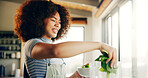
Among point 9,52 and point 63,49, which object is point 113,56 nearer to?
point 63,49

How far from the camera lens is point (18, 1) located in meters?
4.71

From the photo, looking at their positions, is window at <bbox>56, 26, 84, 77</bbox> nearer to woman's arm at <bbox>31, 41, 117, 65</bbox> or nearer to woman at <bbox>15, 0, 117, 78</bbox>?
woman at <bbox>15, 0, 117, 78</bbox>

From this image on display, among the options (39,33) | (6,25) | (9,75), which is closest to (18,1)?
(6,25)

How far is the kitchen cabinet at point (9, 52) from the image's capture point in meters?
4.52

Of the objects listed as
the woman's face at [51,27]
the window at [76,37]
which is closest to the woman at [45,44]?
the woman's face at [51,27]

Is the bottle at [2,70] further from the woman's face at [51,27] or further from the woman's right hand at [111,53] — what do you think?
the woman's right hand at [111,53]

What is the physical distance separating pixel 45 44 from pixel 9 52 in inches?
167

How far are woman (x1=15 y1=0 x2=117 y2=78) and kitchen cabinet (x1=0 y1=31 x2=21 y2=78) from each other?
3.50 meters

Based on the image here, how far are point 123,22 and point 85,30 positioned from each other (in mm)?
2518

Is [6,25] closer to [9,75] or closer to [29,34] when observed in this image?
[9,75]

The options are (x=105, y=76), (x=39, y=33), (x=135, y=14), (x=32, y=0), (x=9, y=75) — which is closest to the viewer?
(x=105, y=76)

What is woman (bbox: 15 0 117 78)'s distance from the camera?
0.69m

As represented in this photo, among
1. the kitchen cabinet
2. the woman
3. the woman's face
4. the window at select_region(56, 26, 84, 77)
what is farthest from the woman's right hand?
the kitchen cabinet

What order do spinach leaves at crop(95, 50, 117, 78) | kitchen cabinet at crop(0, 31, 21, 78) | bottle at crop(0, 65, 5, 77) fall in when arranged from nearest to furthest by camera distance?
spinach leaves at crop(95, 50, 117, 78) < bottle at crop(0, 65, 5, 77) < kitchen cabinet at crop(0, 31, 21, 78)
